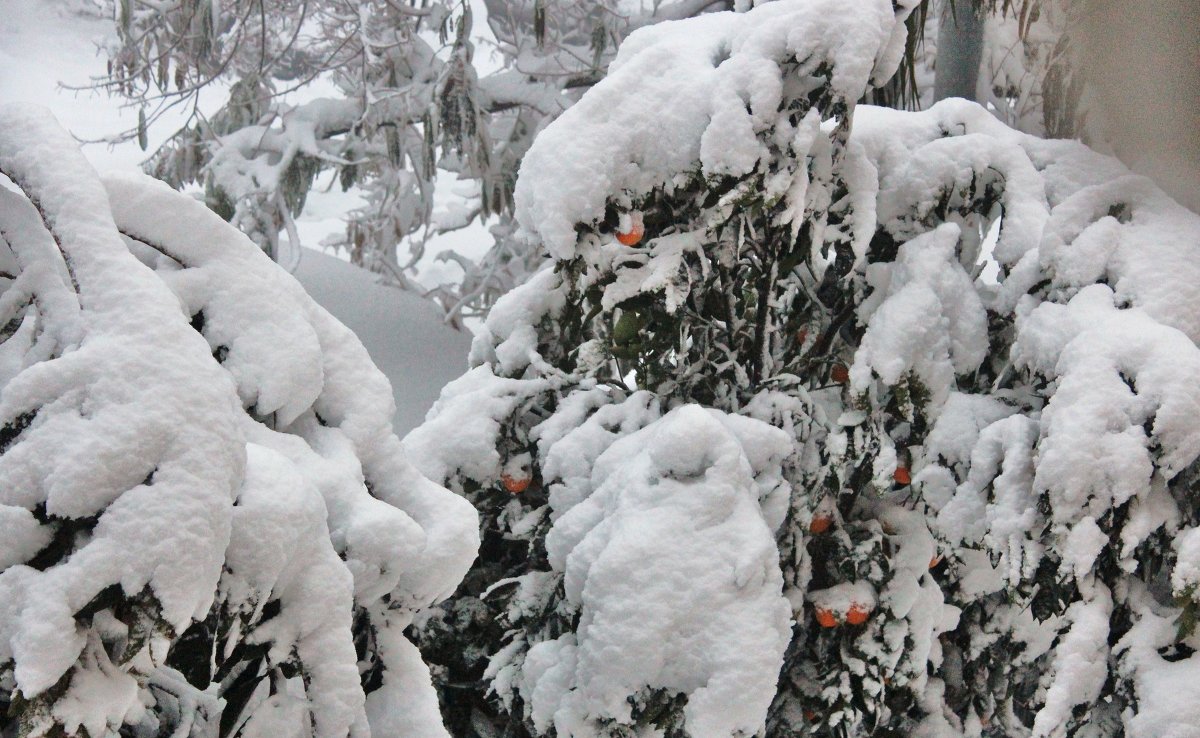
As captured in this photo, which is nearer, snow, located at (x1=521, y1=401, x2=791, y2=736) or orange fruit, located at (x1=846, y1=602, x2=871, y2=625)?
snow, located at (x1=521, y1=401, x2=791, y2=736)

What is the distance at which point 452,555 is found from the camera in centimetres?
111

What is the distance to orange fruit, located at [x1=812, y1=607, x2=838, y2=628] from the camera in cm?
187

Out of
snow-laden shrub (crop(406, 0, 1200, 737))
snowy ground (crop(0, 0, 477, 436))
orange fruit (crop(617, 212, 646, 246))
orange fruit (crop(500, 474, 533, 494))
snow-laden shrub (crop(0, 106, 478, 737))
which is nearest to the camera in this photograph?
snow-laden shrub (crop(0, 106, 478, 737))

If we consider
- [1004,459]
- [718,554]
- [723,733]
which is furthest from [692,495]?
[1004,459]

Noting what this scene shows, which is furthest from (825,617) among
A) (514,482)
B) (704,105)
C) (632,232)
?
(704,105)

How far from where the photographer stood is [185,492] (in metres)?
0.79

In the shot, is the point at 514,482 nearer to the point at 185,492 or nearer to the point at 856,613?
the point at 856,613

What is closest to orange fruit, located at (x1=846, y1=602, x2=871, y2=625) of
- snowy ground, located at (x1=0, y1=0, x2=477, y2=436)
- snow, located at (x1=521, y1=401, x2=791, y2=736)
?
snow, located at (x1=521, y1=401, x2=791, y2=736)

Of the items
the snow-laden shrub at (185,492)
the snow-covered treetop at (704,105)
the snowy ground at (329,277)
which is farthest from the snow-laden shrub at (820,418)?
the snowy ground at (329,277)

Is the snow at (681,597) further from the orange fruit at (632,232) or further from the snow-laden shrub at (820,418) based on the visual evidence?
the orange fruit at (632,232)

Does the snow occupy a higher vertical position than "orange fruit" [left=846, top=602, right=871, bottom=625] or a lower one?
higher

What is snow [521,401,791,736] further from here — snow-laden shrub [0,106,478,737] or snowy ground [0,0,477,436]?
snowy ground [0,0,477,436]

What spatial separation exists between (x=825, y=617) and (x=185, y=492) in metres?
1.36

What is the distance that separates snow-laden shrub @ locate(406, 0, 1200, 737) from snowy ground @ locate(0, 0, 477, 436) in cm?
426
